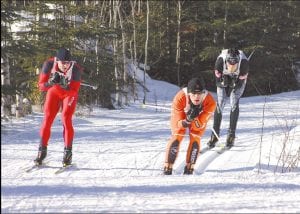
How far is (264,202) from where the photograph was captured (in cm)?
444

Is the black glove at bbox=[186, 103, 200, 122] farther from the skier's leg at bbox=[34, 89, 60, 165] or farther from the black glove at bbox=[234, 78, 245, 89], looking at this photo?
the black glove at bbox=[234, 78, 245, 89]

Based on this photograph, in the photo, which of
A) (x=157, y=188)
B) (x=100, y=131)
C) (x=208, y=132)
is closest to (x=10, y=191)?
(x=157, y=188)

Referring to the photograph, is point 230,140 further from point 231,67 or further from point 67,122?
point 67,122

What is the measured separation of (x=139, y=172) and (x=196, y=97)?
4.81ft

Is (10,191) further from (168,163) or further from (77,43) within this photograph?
(77,43)

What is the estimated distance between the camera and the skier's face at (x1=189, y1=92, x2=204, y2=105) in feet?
22.4

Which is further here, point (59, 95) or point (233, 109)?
point (233, 109)

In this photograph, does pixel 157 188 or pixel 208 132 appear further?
pixel 208 132

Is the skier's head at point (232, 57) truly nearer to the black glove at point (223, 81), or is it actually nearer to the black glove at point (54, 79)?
the black glove at point (223, 81)

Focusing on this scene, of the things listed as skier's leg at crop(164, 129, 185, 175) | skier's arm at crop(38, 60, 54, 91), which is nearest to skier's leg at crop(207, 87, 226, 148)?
skier's leg at crop(164, 129, 185, 175)

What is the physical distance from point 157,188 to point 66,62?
3.09 m

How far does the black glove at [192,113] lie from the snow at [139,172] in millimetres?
953

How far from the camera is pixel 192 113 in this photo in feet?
22.6

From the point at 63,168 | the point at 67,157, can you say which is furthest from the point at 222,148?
the point at 63,168
